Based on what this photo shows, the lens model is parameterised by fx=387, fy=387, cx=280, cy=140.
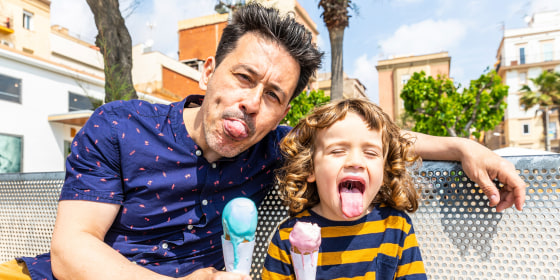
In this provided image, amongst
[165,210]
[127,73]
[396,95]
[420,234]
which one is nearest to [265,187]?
[165,210]

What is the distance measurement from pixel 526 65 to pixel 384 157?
56.6m

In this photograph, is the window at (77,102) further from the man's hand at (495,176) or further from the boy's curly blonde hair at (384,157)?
the man's hand at (495,176)

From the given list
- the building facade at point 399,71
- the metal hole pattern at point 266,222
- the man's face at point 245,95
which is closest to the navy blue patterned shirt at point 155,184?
the man's face at point 245,95

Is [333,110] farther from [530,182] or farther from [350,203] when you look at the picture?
[530,182]

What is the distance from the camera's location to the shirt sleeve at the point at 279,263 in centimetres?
163

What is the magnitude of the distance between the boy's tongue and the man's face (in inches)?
20.2

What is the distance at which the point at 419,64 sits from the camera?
50812mm

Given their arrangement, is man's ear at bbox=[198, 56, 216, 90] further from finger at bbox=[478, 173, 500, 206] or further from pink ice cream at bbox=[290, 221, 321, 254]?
finger at bbox=[478, 173, 500, 206]

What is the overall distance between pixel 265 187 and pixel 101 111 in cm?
90

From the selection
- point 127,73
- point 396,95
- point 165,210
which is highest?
point 396,95

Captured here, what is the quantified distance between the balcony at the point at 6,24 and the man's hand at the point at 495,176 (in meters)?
31.1

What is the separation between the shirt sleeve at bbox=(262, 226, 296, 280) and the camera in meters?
1.63

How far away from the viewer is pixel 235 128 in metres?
1.73

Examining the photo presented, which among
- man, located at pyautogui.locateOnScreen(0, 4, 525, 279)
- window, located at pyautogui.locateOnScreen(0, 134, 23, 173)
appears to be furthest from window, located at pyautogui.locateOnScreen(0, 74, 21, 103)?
man, located at pyautogui.locateOnScreen(0, 4, 525, 279)
